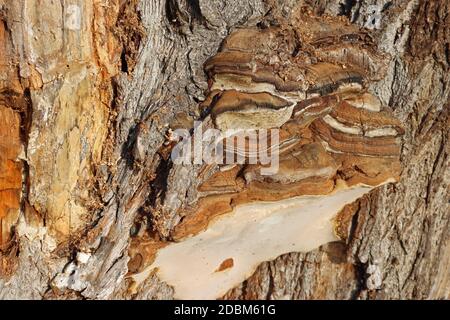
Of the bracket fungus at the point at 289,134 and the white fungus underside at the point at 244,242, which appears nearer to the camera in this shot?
the bracket fungus at the point at 289,134

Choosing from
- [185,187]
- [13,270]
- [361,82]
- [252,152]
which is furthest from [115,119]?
[361,82]

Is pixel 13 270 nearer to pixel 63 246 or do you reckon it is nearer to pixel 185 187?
pixel 63 246

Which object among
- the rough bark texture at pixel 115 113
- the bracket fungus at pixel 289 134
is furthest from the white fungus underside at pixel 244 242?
the rough bark texture at pixel 115 113

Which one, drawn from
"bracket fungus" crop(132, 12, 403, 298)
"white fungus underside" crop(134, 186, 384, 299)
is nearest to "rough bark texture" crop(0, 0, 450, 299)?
"bracket fungus" crop(132, 12, 403, 298)

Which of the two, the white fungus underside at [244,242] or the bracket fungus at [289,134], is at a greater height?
the bracket fungus at [289,134]

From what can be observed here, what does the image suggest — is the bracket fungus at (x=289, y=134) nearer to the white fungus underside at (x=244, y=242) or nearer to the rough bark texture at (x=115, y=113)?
the white fungus underside at (x=244, y=242)

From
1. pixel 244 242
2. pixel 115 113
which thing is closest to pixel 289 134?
pixel 244 242
